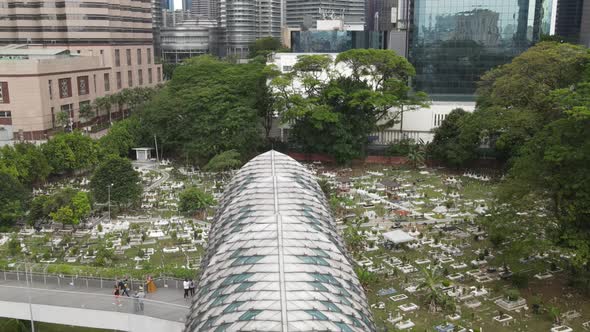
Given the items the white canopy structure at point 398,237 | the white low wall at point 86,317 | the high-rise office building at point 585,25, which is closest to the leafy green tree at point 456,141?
the white canopy structure at point 398,237

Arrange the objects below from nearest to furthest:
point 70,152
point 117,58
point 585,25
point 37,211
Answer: point 37,211, point 70,152, point 117,58, point 585,25

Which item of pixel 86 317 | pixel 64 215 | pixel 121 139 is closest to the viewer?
pixel 86 317

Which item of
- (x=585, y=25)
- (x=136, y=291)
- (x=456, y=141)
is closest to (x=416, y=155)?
(x=456, y=141)

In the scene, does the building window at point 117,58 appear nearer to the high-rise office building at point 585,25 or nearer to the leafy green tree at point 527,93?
the leafy green tree at point 527,93

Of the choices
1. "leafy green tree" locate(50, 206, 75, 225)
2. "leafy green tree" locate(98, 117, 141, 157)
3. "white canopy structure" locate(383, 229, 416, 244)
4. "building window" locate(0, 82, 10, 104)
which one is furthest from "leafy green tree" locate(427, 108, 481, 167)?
"building window" locate(0, 82, 10, 104)

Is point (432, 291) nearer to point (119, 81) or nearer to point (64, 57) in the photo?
point (64, 57)

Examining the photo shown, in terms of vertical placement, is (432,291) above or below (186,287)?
below
